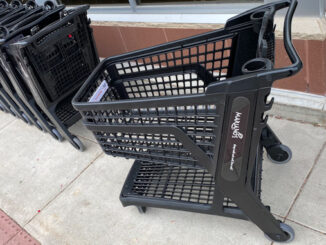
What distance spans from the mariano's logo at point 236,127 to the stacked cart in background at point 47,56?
1619 millimetres

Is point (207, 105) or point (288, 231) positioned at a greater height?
point (207, 105)

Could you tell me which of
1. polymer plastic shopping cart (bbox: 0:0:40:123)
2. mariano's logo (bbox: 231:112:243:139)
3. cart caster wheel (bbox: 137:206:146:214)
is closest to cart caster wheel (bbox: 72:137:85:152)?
polymer plastic shopping cart (bbox: 0:0:40:123)

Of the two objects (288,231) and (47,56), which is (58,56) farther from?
(288,231)

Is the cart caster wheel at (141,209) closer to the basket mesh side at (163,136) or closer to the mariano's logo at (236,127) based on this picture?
the basket mesh side at (163,136)

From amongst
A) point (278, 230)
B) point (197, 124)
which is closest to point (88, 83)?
point (197, 124)

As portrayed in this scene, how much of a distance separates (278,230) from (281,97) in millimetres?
1211

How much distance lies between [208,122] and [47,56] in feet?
5.47

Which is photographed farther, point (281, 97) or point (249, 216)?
point (281, 97)

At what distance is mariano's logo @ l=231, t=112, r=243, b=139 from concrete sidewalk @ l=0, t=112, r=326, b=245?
2.80 ft

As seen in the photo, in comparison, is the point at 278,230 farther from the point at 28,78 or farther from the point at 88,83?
the point at 28,78

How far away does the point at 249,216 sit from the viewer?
169 centimetres

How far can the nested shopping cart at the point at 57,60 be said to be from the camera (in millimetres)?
2318

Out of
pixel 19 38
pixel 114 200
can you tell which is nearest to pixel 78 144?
pixel 114 200

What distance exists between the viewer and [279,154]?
2188 millimetres
